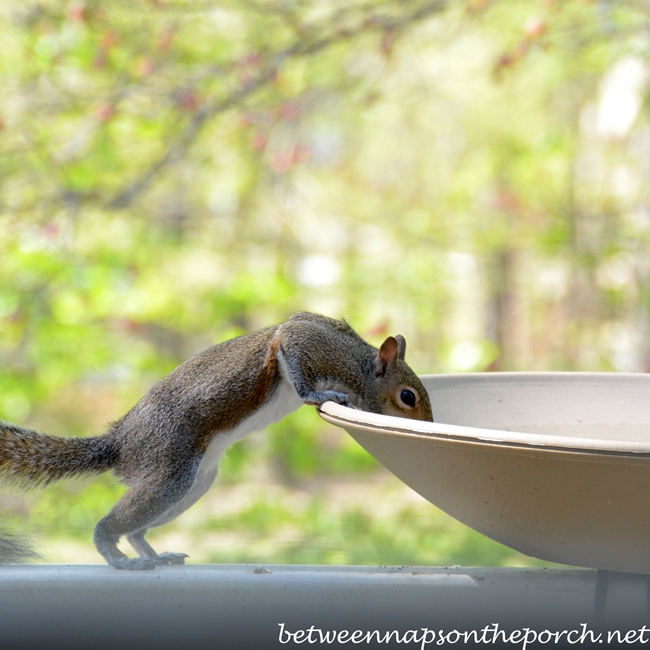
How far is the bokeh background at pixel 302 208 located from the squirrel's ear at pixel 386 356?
3.19 ft

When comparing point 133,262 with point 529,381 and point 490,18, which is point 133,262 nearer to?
point 490,18

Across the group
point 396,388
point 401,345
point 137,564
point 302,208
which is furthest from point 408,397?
point 302,208

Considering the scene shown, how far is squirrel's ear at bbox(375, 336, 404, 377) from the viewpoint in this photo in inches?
43.4

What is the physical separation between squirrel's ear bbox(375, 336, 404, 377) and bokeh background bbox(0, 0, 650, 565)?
974 mm

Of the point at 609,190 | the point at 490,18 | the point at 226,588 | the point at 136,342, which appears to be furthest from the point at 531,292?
the point at 226,588

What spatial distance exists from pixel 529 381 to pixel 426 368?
8.48 feet

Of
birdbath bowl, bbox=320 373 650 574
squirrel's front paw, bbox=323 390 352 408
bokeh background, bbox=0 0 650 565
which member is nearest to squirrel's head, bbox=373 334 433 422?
squirrel's front paw, bbox=323 390 352 408

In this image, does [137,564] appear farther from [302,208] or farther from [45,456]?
[302,208]

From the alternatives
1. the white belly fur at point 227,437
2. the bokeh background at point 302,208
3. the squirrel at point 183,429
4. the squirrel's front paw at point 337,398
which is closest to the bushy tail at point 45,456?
the squirrel at point 183,429

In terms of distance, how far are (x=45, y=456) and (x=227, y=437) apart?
0.22m

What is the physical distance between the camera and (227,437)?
101cm

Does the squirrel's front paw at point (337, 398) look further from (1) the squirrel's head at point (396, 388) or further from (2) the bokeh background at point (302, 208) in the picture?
(2) the bokeh background at point (302, 208)

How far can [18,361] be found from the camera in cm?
280

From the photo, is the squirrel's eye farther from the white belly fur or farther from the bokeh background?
the bokeh background
